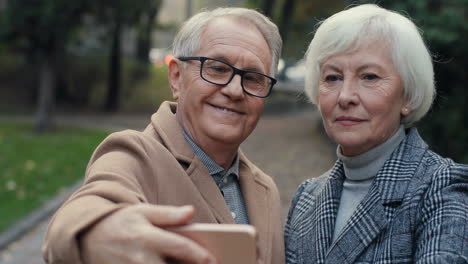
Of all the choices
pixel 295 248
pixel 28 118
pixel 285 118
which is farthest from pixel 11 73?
pixel 295 248

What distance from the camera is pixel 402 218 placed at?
2303 millimetres

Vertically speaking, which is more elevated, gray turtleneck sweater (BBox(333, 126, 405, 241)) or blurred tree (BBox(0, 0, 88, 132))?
gray turtleneck sweater (BBox(333, 126, 405, 241))

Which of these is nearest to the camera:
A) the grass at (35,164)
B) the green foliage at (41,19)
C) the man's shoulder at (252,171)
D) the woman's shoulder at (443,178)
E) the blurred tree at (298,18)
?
the woman's shoulder at (443,178)

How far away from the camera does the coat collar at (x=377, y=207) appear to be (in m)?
2.36

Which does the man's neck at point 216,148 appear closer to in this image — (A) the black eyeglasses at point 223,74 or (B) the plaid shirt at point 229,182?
(B) the plaid shirt at point 229,182

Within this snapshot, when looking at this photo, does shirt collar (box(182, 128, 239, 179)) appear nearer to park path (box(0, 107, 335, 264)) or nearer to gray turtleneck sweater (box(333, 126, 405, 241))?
gray turtleneck sweater (box(333, 126, 405, 241))

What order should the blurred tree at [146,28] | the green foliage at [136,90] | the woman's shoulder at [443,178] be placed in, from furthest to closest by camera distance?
1. the green foliage at [136,90]
2. the blurred tree at [146,28]
3. the woman's shoulder at [443,178]

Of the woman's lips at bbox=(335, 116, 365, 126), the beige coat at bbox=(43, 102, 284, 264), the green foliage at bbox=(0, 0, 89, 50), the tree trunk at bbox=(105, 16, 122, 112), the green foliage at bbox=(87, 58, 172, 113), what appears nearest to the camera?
the beige coat at bbox=(43, 102, 284, 264)

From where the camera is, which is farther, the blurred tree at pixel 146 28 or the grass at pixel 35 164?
the blurred tree at pixel 146 28

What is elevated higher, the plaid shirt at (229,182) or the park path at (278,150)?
the plaid shirt at (229,182)

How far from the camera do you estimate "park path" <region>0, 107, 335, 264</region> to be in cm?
766

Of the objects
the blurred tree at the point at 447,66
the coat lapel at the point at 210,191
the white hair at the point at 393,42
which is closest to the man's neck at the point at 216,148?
the coat lapel at the point at 210,191

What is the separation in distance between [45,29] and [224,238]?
46.8 ft

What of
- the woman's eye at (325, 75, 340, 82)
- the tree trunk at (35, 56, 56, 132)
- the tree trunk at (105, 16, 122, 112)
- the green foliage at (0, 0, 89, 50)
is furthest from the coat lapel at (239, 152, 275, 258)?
the tree trunk at (105, 16, 122, 112)
